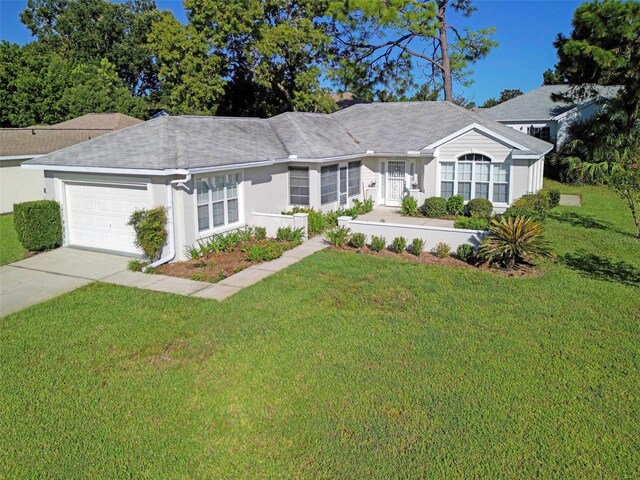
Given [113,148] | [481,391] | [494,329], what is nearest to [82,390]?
[481,391]

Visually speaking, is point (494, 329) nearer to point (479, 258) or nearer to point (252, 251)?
point (479, 258)

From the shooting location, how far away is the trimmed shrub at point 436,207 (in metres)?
21.0

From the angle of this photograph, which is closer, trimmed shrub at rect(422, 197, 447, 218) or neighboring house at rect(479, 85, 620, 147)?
trimmed shrub at rect(422, 197, 447, 218)

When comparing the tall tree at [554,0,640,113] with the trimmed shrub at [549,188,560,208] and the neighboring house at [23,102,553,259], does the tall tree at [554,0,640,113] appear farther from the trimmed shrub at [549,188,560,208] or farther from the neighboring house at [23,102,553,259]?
the trimmed shrub at [549,188,560,208]

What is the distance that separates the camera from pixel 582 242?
16.2m

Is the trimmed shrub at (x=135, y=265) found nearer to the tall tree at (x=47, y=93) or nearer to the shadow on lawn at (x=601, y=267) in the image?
the shadow on lawn at (x=601, y=267)

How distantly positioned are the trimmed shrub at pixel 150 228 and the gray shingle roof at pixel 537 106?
2827 cm

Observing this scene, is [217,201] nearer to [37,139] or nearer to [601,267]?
[601,267]

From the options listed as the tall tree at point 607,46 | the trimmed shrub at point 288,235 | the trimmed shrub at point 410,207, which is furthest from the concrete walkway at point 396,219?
the tall tree at point 607,46

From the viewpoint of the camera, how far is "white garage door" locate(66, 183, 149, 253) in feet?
47.5

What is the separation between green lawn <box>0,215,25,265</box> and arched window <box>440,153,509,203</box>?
15.7 metres

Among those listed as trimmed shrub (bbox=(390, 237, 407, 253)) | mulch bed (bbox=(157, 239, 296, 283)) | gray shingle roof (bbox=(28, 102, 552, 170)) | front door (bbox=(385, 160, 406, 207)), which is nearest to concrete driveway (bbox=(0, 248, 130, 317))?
mulch bed (bbox=(157, 239, 296, 283))

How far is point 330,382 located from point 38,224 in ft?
37.7

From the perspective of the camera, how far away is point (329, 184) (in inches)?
807
